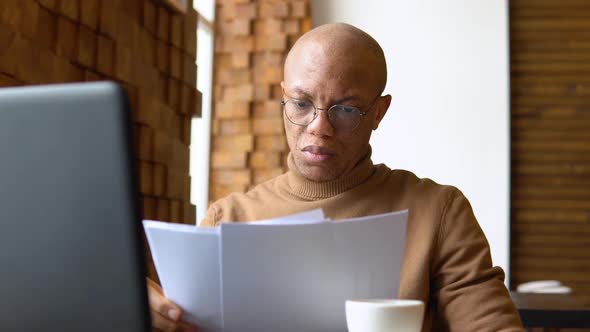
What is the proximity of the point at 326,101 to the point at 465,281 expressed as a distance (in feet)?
1.34

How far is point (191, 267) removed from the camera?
103 cm

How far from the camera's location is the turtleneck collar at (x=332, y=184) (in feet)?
4.89

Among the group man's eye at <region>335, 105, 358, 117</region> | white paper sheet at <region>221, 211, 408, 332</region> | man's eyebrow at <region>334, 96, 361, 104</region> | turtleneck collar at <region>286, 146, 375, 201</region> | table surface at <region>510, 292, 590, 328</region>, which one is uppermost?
man's eyebrow at <region>334, 96, 361, 104</region>

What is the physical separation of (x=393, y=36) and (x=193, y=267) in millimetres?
3171

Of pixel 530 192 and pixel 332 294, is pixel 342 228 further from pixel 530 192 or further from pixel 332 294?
pixel 530 192

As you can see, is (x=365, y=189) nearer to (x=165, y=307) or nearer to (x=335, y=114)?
(x=335, y=114)

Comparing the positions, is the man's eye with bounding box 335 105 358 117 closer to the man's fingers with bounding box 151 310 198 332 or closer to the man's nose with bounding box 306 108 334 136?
the man's nose with bounding box 306 108 334 136

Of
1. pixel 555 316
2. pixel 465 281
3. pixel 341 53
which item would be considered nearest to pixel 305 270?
pixel 465 281

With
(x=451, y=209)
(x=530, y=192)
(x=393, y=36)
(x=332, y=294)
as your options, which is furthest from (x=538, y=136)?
(x=332, y=294)

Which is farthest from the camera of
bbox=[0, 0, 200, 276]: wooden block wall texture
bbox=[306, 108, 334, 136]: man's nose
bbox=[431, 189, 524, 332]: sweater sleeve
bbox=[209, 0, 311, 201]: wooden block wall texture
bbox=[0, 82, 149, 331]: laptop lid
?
bbox=[209, 0, 311, 201]: wooden block wall texture

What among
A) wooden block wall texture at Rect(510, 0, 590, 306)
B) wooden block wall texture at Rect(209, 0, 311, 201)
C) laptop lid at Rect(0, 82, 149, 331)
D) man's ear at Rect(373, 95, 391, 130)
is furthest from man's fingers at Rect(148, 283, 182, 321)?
wooden block wall texture at Rect(510, 0, 590, 306)

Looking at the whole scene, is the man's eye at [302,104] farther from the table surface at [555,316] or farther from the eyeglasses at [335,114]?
the table surface at [555,316]

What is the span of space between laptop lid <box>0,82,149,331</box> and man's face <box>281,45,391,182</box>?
0.79m

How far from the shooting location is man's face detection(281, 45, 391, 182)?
4.62ft
